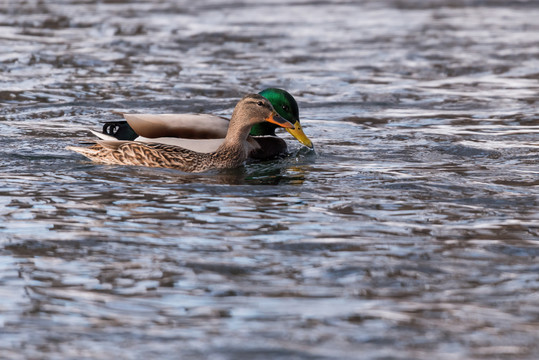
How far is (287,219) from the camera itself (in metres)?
7.56

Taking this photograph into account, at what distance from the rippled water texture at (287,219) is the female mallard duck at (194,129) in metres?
0.34

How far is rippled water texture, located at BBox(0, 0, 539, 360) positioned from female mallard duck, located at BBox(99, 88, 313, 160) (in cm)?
34

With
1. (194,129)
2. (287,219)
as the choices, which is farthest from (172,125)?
(287,219)

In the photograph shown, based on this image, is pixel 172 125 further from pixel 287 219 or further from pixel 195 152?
pixel 287 219

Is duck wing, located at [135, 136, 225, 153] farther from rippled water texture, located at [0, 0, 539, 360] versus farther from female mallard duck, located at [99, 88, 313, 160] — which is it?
rippled water texture, located at [0, 0, 539, 360]

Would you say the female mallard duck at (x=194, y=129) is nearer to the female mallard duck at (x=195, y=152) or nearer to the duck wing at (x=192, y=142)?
the duck wing at (x=192, y=142)

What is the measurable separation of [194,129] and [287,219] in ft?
7.87

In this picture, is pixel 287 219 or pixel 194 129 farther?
pixel 194 129

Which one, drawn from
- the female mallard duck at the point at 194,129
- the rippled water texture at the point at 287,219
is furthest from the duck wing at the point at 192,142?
the rippled water texture at the point at 287,219

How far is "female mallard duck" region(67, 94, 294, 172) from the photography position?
9.45m

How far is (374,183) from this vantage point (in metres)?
8.94

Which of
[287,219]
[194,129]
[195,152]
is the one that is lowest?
[287,219]

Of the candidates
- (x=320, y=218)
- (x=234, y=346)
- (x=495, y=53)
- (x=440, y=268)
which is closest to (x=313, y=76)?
(x=495, y=53)

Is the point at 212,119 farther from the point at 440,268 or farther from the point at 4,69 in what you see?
the point at 4,69
